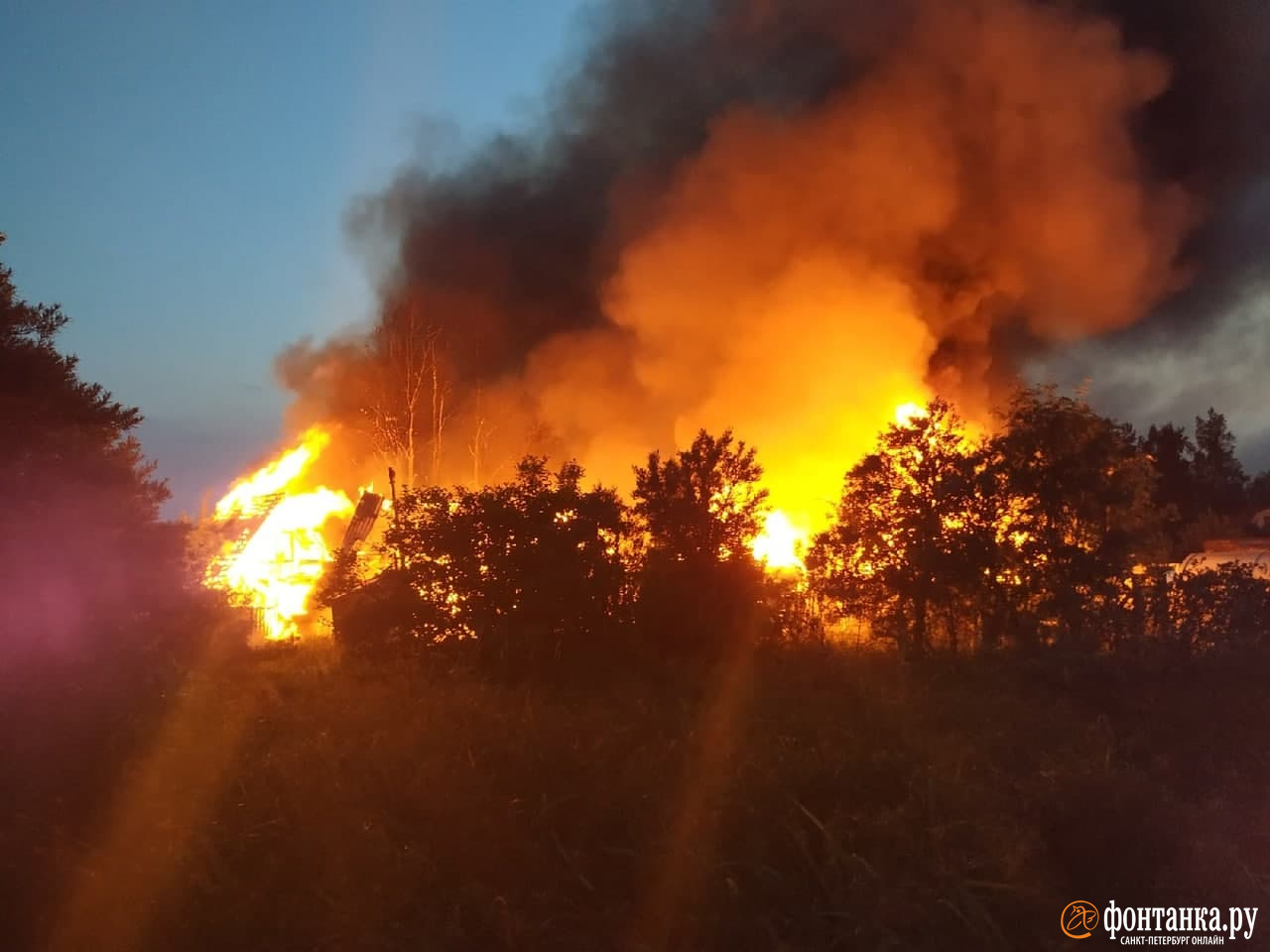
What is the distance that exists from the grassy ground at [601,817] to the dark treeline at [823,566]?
199cm

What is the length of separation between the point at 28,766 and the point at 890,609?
28.4 feet

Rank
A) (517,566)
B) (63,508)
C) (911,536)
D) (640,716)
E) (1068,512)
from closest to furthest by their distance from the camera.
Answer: (640,716) < (63,508) < (517,566) < (911,536) < (1068,512)

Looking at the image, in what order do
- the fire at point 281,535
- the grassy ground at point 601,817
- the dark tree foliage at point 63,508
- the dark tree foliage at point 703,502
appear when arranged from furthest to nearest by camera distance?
the fire at point 281,535, the dark tree foliage at point 703,502, the dark tree foliage at point 63,508, the grassy ground at point 601,817

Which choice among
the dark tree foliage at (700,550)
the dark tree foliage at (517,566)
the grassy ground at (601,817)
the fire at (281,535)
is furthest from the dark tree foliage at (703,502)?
the fire at (281,535)

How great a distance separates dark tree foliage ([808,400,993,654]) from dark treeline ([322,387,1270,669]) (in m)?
0.02

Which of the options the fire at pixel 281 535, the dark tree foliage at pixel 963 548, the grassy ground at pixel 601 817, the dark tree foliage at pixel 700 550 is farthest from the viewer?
the fire at pixel 281 535

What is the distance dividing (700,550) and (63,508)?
21.2ft

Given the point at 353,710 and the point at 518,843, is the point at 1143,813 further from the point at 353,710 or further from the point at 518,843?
the point at 353,710

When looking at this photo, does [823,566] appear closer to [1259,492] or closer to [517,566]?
[517,566]

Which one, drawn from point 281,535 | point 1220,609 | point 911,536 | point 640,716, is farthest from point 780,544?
point 281,535

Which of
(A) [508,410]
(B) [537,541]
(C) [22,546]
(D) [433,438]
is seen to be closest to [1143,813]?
(B) [537,541]

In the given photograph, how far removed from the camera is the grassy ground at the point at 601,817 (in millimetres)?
4852

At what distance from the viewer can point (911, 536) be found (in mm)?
10969

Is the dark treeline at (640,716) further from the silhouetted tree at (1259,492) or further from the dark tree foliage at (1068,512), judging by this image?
the silhouetted tree at (1259,492)
